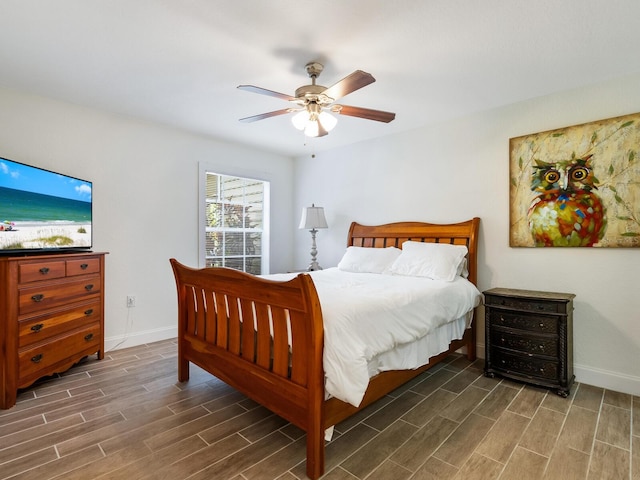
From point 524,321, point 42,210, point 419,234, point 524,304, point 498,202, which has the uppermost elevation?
point 498,202

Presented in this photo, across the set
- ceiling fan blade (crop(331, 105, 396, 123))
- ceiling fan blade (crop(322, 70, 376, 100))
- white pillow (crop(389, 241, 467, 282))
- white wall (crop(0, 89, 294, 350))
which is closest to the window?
white wall (crop(0, 89, 294, 350))

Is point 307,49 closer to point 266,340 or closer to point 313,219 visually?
point 266,340

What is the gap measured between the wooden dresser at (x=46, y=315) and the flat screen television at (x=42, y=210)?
20 cm

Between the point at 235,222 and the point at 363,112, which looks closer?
the point at 363,112

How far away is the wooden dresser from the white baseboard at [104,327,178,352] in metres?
0.26

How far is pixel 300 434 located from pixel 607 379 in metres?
2.49

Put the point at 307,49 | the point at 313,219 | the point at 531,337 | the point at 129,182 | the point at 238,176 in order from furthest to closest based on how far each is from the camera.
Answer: the point at 238,176 → the point at 313,219 → the point at 129,182 → the point at 531,337 → the point at 307,49

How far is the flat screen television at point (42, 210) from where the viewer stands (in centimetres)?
248

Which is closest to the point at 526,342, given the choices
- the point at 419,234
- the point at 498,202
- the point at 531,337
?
the point at 531,337

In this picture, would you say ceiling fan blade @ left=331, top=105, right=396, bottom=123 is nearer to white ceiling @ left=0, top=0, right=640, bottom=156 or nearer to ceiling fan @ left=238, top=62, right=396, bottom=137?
ceiling fan @ left=238, top=62, right=396, bottom=137

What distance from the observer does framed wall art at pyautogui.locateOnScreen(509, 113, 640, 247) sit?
8.52ft

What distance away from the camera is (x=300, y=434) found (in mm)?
2045

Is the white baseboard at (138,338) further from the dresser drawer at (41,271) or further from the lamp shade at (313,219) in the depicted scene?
the lamp shade at (313,219)

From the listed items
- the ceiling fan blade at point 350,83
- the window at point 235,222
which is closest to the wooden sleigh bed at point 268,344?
the ceiling fan blade at point 350,83
